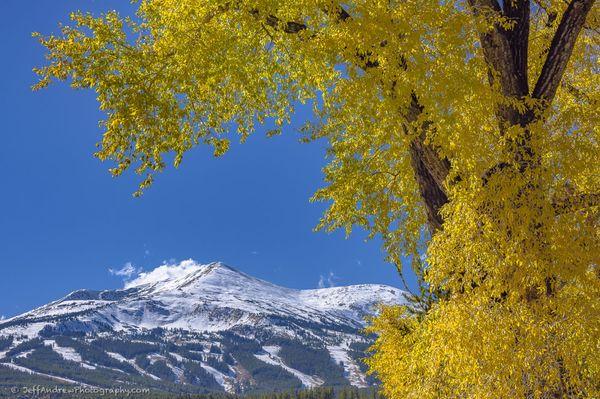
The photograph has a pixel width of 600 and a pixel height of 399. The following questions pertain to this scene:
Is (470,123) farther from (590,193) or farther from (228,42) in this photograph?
(228,42)

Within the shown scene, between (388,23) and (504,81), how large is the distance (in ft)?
9.66

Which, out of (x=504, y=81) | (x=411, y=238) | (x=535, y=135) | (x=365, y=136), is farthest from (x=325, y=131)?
(x=535, y=135)

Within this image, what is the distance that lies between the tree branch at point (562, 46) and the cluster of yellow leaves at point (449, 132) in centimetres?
57

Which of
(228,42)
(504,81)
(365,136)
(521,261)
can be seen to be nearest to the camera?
(521,261)

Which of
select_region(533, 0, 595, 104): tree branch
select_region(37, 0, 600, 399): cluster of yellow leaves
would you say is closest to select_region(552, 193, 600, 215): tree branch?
select_region(37, 0, 600, 399): cluster of yellow leaves

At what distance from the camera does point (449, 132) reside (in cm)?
1043

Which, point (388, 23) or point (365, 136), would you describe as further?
point (365, 136)

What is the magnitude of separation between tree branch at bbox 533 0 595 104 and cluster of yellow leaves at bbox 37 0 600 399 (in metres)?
0.57

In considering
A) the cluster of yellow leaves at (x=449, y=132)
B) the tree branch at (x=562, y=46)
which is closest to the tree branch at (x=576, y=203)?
the cluster of yellow leaves at (x=449, y=132)

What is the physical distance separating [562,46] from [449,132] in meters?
3.40

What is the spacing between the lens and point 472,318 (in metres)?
9.92

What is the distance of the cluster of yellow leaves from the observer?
988 cm

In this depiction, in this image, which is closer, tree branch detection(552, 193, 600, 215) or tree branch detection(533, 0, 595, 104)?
tree branch detection(552, 193, 600, 215)

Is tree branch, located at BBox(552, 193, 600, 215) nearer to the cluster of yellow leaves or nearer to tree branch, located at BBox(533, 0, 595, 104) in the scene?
the cluster of yellow leaves
